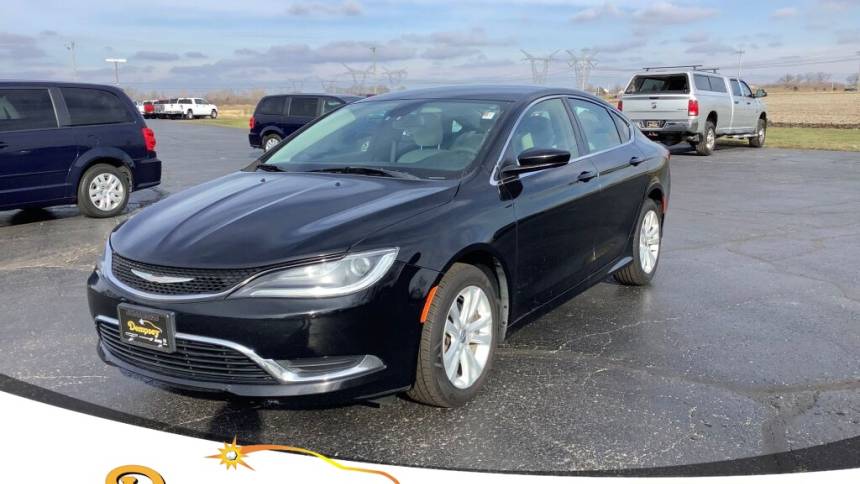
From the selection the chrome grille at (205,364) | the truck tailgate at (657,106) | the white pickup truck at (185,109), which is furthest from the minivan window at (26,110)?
the white pickup truck at (185,109)

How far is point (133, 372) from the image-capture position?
3352 millimetres

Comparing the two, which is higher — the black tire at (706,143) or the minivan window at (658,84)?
the minivan window at (658,84)

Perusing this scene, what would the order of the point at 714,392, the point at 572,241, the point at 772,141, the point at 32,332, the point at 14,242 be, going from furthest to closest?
the point at 772,141, the point at 14,242, the point at 32,332, the point at 572,241, the point at 714,392

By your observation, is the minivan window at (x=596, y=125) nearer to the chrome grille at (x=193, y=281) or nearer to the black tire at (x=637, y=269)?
the black tire at (x=637, y=269)

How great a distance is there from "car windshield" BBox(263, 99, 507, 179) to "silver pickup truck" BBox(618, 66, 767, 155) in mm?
14603

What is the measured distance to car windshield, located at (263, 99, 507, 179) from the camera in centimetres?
420

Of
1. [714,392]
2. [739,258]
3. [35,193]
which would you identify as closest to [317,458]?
[714,392]

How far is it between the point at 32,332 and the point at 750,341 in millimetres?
4729

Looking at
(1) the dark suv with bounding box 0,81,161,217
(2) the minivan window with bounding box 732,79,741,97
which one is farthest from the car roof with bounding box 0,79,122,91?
(2) the minivan window with bounding box 732,79,741,97

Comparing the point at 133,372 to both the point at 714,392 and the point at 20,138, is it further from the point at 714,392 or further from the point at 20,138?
the point at 20,138

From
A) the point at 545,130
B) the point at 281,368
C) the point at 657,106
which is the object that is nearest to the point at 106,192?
the point at 545,130

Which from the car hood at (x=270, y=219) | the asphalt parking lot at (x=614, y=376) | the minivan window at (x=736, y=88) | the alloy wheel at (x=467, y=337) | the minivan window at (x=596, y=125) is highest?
the minivan window at (x=736, y=88)

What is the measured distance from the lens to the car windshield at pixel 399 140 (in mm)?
4203

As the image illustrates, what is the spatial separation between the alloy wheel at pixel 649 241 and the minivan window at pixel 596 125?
77 cm
